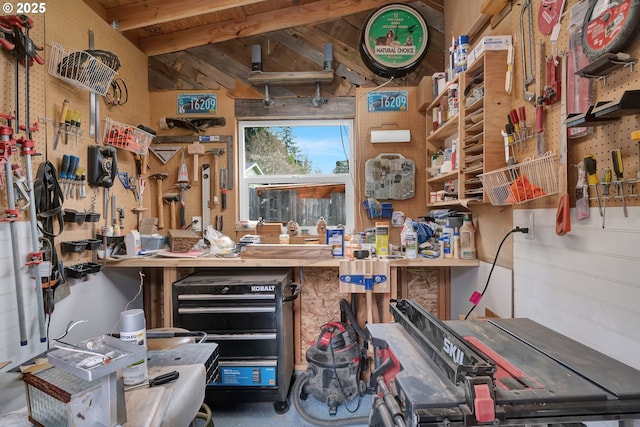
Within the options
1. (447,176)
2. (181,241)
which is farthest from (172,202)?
(447,176)

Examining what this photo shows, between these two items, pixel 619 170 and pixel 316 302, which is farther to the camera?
pixel 316 302

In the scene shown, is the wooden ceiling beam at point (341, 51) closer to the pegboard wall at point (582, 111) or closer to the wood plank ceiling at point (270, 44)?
the wood plank ceiling at point (270, 44)

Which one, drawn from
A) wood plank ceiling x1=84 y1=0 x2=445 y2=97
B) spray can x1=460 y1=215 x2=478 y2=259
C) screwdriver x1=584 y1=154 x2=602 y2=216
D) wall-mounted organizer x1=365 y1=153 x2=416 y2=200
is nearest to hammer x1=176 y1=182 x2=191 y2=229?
wood plank ceiling x1=84 y1=0 x2=445 y2=97

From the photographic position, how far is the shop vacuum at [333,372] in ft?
6.51

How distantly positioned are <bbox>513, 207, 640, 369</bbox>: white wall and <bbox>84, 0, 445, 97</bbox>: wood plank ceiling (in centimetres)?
195

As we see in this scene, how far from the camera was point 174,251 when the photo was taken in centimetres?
231

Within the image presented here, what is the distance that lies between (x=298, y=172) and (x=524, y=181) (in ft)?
6.28

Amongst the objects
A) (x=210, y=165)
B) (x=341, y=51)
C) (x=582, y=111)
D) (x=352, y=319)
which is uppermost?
(x=341, y=51)

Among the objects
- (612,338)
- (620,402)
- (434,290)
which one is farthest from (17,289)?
(434,290)

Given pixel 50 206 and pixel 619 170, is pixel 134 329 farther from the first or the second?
pixel 619 170

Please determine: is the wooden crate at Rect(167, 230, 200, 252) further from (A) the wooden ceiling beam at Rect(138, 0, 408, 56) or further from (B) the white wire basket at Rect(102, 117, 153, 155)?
(A) the wooden ceiling beam at Rect(138, 0, 408, 56)

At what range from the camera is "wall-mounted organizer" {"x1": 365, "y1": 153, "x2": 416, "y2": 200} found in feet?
8.71

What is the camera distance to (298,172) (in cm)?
290

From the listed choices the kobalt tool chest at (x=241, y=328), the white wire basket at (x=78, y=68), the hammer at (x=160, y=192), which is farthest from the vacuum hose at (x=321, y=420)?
the white wire basket at (x=78, y=68)
